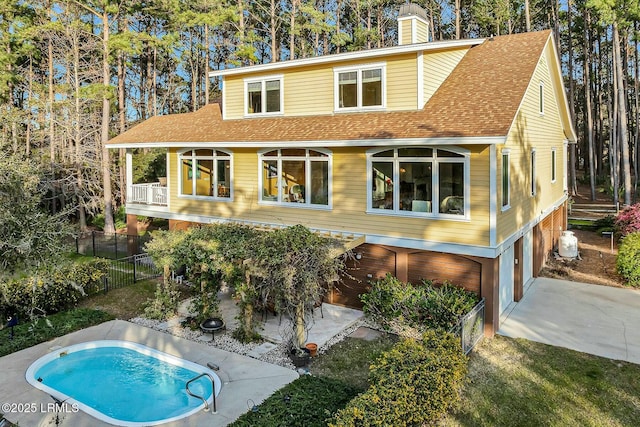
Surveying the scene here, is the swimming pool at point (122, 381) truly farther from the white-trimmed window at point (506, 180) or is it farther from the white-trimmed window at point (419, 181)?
the white-trimmed window at point (506, 180)

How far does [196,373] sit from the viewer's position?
969 cm

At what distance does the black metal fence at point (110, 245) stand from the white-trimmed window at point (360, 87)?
10.2 meters

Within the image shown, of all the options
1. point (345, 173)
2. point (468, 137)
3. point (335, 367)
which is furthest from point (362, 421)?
point (345, 173)

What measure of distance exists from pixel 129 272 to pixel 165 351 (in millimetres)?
7528

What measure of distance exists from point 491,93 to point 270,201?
23.9 ft

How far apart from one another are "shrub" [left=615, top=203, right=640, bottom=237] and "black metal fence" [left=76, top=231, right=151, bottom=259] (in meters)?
19.6

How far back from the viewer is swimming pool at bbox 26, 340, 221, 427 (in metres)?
8.73

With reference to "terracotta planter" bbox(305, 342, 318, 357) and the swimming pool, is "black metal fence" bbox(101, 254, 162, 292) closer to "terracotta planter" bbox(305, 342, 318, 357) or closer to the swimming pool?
the swimming pool

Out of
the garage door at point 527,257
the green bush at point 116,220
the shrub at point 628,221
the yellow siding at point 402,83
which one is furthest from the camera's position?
the green bush at point 116,220

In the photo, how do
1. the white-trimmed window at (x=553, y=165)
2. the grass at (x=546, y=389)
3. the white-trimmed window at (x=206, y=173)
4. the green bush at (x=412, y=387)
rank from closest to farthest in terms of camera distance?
the green bush at (x=412, y=387) < the grass at (x=546, y=389) < the white-trimmed window at (x=206, y=173) < the white-trimmed window at (x=553, y=165)

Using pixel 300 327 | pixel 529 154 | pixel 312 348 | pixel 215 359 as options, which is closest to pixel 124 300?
pixel 215 359

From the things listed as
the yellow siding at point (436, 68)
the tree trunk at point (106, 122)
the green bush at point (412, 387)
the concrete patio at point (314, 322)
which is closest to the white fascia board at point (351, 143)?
the yellow siding at point (436, 68)

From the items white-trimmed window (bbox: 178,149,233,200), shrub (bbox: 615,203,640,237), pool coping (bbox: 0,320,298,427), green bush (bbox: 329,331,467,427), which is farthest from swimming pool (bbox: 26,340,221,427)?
shrub (bbox: 615,203,640,237)

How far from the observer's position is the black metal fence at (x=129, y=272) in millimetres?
15859
